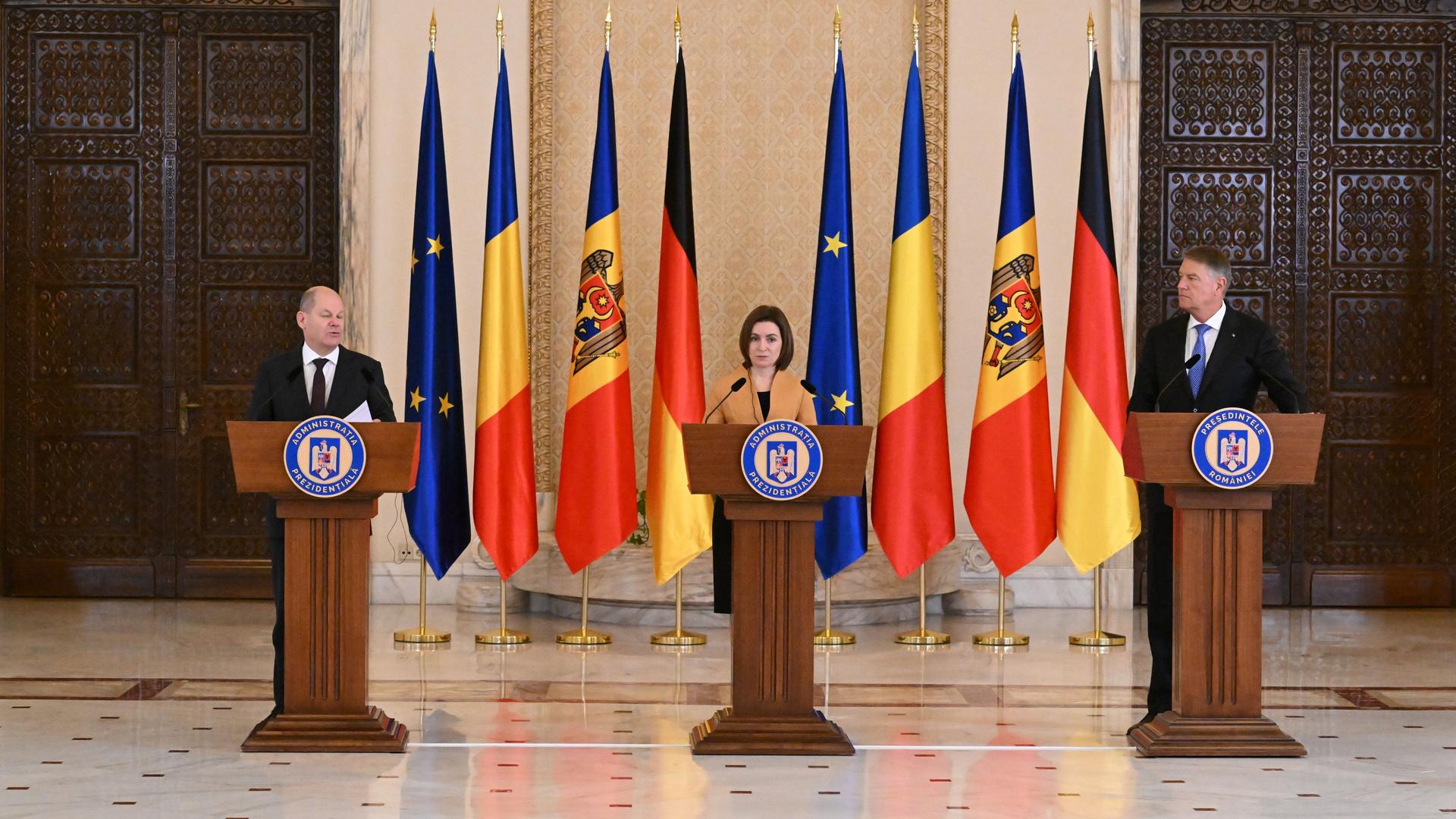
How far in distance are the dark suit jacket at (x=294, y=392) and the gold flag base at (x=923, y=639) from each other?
3257 millimetres

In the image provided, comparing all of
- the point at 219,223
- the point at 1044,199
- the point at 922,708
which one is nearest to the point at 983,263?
the point at 1044,199

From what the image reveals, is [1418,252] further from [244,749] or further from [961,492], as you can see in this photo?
[244,749]

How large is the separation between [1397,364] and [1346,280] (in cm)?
57

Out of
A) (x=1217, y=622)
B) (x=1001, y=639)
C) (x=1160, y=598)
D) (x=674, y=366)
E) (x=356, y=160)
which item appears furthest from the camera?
(x=356, y=160)

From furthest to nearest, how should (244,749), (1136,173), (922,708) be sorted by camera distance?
1. (1136,173)
2. (922,708)
3. (244,749)

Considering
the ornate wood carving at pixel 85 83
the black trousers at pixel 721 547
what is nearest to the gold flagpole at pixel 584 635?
the black trousers at pixel 721 547

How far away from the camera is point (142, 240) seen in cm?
922

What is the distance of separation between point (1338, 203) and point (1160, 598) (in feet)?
15.4

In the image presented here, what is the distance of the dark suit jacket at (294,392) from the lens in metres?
5.30

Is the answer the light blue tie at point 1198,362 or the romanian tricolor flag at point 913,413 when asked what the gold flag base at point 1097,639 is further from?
the light blue tie at point 1198,362

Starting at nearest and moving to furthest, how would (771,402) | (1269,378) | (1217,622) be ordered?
(1217,622) → (1269,378) → (771,402)

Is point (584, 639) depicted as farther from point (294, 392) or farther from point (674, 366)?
point (294, 392)

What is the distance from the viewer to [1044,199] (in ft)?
29.5

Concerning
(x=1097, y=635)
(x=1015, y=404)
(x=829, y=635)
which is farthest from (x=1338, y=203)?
(x=829, y=635)
